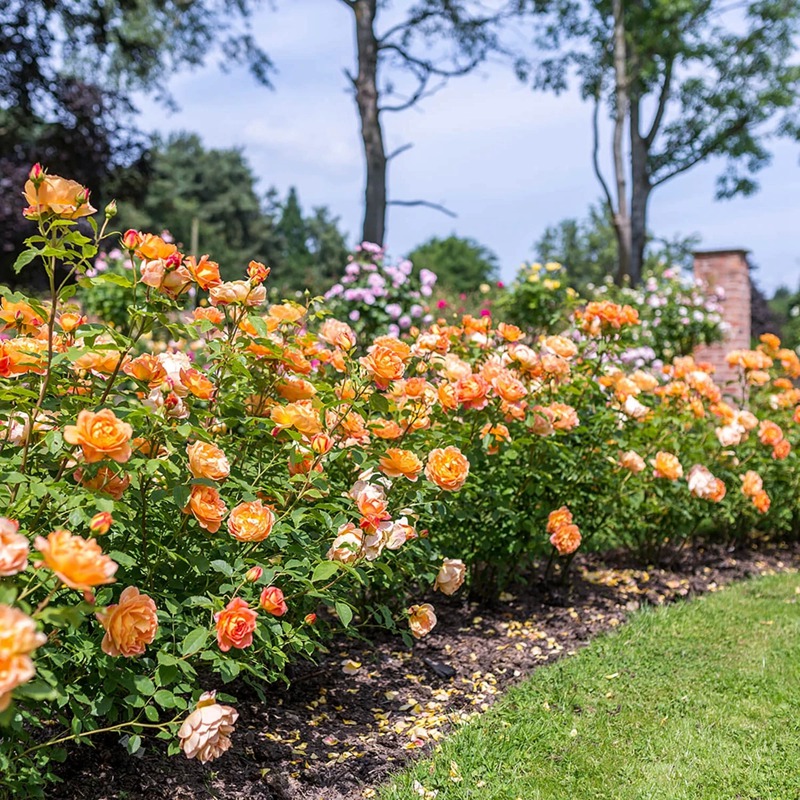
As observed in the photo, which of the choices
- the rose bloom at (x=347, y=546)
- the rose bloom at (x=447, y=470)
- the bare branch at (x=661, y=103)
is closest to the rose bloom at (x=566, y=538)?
the rose bloom at (x=447, y=470)

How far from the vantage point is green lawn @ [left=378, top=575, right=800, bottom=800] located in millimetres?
2330

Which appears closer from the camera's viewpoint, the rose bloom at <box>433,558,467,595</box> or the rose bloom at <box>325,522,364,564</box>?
the rose bloom at <box>325,522,364,564</box>

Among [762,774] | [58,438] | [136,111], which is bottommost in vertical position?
[762,774]

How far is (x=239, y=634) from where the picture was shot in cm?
176

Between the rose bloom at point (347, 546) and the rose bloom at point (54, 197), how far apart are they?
3.26ft

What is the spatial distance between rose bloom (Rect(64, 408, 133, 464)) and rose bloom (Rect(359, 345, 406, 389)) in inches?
33.4

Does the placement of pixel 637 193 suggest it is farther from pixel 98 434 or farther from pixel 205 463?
pixel 98 434

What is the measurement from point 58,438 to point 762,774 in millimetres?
2115

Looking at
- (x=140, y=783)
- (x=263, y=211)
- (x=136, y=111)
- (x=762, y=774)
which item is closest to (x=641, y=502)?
(x=762, y=774)

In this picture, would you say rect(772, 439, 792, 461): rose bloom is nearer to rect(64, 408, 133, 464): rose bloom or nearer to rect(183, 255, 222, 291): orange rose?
rect(183, 255, 222, 291): orange rose

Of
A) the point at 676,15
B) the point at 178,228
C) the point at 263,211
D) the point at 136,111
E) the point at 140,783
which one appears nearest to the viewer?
the point at 140,783

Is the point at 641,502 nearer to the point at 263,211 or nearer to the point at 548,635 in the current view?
the point at 548,635

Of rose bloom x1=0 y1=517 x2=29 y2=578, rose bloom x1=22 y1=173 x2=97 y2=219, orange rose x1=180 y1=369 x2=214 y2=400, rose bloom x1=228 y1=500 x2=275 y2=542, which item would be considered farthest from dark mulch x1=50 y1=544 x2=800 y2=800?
rose bloom x1=22 y1=173 x2=97 y2=219

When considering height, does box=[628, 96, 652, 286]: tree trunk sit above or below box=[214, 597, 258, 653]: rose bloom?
above
